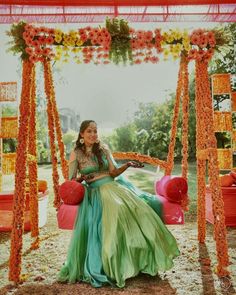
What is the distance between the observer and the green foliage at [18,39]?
3.54m

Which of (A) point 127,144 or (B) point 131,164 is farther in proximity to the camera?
(A) point 127,144

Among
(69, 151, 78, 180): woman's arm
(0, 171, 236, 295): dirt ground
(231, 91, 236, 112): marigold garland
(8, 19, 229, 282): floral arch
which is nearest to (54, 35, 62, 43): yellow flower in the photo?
(8, 19, 229, 282): floral arch

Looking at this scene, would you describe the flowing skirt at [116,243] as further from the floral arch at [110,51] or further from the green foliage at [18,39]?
the green foliage at [18,39]

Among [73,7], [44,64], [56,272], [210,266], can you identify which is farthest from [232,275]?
[73,7]

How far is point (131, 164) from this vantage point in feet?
11.1

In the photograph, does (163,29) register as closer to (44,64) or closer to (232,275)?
(44,64)

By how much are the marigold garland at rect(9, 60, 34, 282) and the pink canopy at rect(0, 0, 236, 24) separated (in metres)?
3.49

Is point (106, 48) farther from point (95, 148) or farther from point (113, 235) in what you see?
point (113, 235)

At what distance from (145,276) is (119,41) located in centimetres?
223

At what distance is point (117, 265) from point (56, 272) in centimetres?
75

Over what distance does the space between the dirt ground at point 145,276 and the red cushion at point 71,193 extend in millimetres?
714

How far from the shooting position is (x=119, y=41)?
11.6 ft

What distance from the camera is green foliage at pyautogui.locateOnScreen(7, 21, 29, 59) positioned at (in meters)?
3.54

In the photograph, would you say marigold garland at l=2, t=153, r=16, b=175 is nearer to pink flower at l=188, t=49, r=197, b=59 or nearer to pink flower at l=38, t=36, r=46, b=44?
pink flower at l=38, t=36, r=46, b=44
